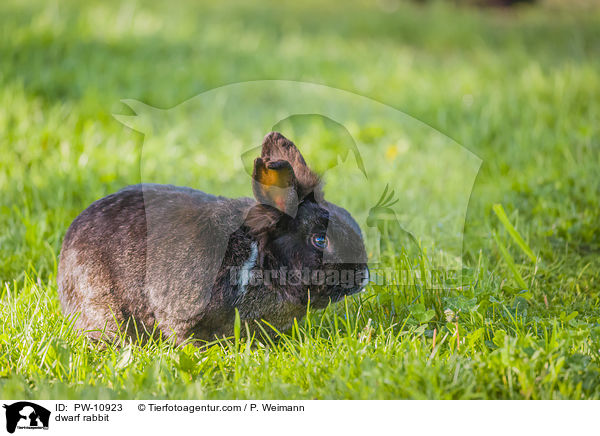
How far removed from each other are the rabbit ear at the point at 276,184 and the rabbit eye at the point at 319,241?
0.16m

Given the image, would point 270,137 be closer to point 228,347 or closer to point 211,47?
point 228,347

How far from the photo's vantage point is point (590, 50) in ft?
28.4

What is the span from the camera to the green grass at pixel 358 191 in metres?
2.74

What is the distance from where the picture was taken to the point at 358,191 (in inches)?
177

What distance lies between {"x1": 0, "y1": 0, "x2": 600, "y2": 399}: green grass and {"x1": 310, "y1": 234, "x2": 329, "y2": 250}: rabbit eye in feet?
1.01

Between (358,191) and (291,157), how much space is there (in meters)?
1.39

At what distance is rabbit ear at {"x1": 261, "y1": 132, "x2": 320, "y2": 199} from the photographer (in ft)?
10.3
